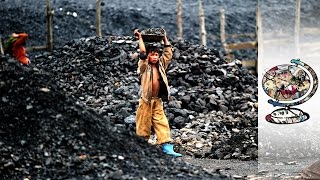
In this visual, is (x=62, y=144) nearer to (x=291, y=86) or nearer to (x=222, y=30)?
(x=291, y=86)

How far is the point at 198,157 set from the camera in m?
7.43

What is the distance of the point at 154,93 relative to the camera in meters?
6.43

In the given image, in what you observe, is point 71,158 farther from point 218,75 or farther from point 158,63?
point 218,75

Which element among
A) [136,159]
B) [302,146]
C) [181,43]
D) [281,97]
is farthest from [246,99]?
[136,159]

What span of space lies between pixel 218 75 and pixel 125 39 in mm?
1727

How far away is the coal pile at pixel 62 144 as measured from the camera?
546 centimetres

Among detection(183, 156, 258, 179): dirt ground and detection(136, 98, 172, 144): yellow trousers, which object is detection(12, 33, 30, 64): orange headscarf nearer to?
detection(136, 98, 172, 144): yellow trousers

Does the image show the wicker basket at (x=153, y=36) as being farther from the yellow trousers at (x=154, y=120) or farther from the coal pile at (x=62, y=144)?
the coal pile at (x=62, y=144)

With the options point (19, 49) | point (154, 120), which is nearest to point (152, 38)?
point (154, 120)

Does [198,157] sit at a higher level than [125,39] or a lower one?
lower

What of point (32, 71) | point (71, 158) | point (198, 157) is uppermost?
point (32, 71)

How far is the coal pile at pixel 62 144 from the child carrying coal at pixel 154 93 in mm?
364

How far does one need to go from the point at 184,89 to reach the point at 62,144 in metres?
4.50

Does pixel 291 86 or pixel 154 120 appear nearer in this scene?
pixel 291 86
